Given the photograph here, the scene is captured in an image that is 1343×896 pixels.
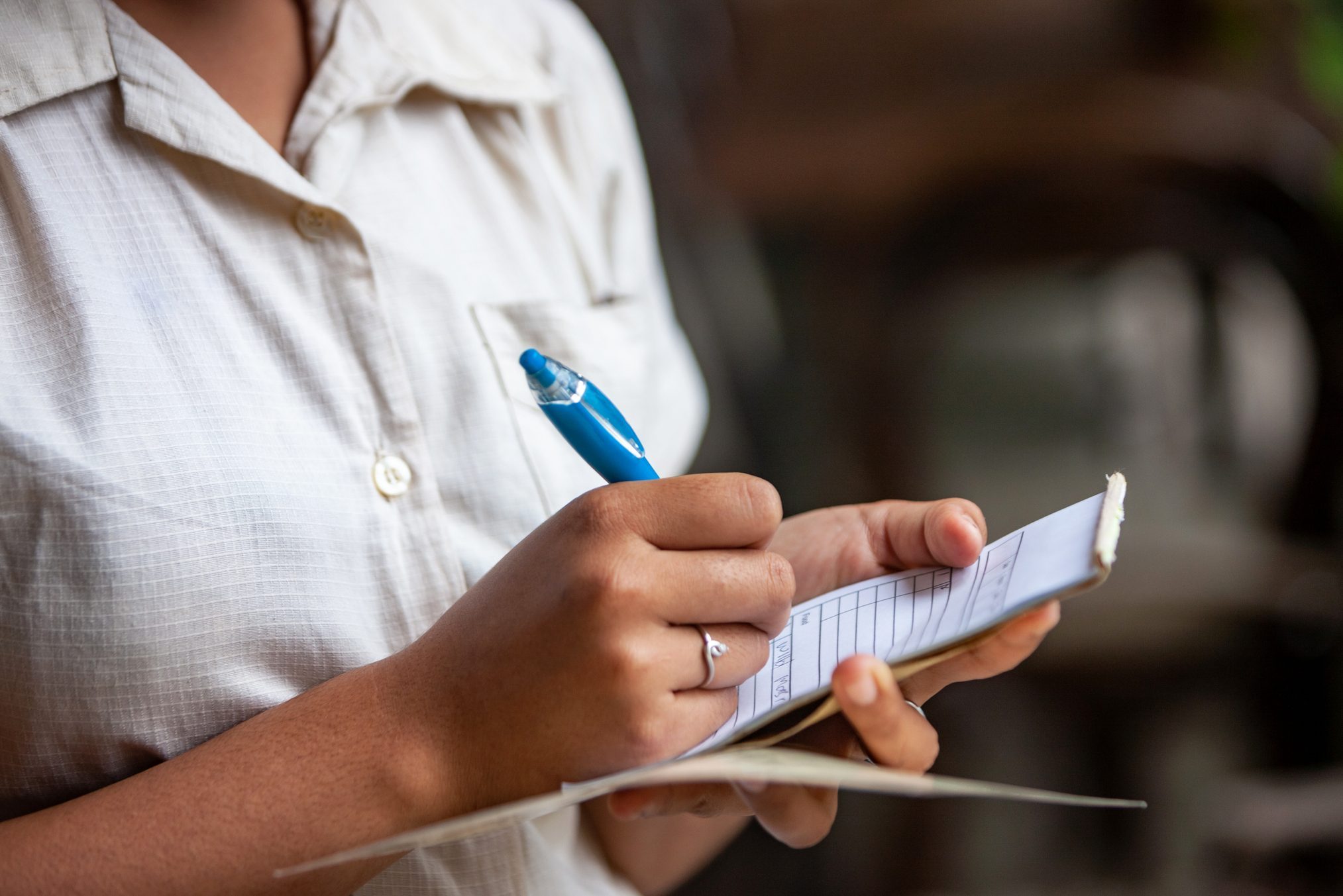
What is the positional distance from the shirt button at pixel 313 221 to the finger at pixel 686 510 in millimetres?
239

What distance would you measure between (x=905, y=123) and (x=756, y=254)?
14.0 inches

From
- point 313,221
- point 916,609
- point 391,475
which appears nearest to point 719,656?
point 916,609

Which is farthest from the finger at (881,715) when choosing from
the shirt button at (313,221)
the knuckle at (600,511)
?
the shirt button at (313,221)

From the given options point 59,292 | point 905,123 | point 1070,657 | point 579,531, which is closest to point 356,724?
point 579,531

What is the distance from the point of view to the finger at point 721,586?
394mm

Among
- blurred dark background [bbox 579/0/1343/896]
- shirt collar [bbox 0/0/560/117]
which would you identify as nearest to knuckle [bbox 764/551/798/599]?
shirt collar [bbox 0/0/560/117]

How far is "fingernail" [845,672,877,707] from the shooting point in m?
0.37

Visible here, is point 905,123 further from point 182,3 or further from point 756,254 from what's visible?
point 182,3

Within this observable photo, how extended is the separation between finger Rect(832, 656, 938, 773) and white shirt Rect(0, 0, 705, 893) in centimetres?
14

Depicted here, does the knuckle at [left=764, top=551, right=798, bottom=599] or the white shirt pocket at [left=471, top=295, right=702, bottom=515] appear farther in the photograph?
the white shirt pocket at [left=471, top=295, right=702, bottom=515]

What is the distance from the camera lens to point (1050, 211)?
1.60 metres

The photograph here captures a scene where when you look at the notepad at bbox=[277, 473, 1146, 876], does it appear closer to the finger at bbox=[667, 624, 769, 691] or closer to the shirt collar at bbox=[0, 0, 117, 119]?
the finger at bbox=[667, 624, 769, 691]

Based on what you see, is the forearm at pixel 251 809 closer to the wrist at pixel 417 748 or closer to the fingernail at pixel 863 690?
the wrist at pixel 417 748

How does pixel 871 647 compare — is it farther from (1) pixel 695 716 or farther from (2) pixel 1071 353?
(2) pixel 1071 353
